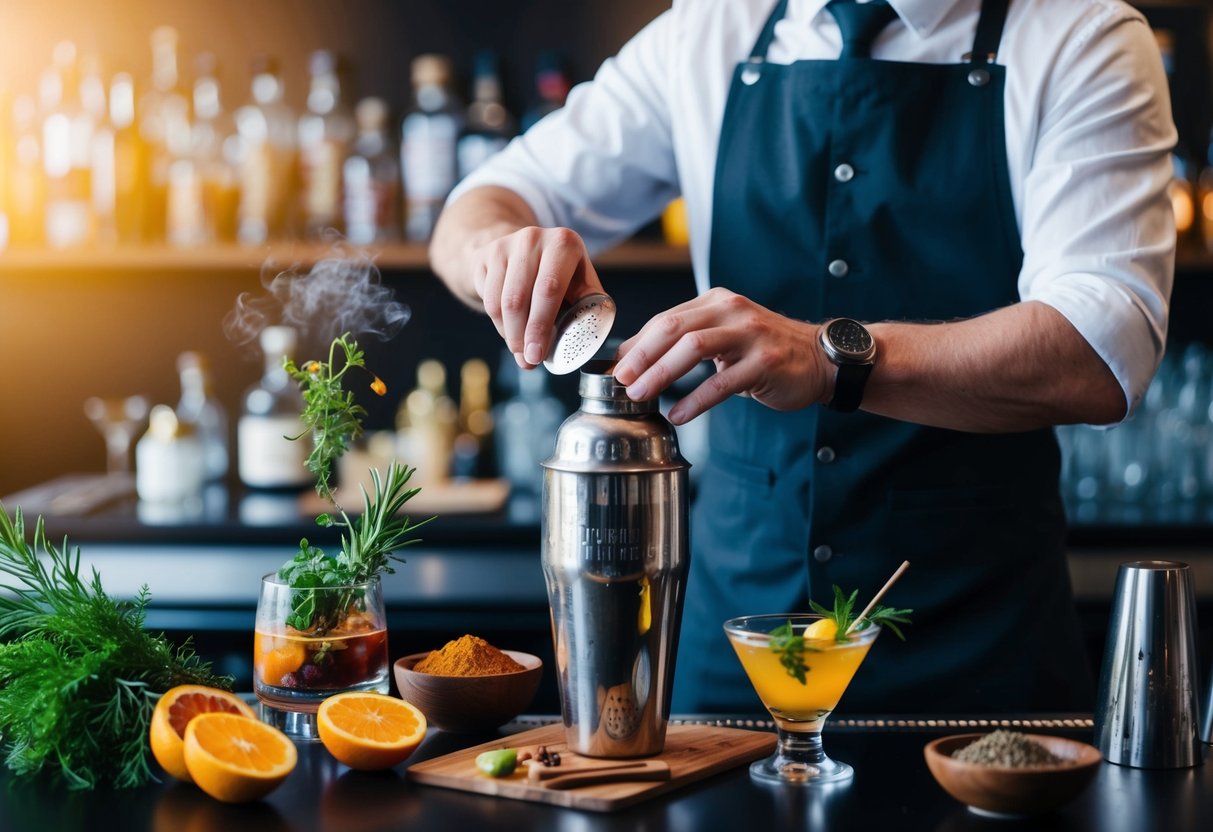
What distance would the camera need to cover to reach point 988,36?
5.56 feet

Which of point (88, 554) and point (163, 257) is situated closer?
point (88, 554)

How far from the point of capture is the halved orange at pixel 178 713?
1049 mm

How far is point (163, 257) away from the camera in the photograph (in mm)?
2873

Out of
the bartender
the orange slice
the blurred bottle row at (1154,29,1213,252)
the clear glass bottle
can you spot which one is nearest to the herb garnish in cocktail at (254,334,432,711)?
the orange slice

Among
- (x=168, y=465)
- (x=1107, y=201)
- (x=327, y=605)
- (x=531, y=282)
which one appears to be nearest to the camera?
(x=327, y=605)

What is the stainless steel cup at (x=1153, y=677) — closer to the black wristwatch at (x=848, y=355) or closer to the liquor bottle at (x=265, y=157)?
the black wristwatch at (x=848, y=355)

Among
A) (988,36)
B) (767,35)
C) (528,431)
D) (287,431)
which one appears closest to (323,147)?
(287,431)

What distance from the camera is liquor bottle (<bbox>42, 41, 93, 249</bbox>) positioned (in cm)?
292

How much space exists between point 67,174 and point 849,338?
213 centimetres

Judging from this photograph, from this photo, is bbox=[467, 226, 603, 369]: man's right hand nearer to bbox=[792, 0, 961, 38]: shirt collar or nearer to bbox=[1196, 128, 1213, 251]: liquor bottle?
bbox=[792, 0, 961, 38]: shirt collar

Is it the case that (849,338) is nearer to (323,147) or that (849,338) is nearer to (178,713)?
(178,713)

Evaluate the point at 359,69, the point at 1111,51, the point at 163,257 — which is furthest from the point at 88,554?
the point at 1111,51

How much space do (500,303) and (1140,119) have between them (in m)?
0.80

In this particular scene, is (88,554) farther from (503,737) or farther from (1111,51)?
(1111,51)
